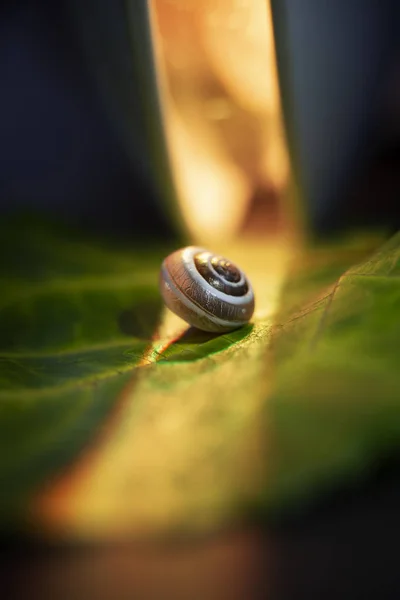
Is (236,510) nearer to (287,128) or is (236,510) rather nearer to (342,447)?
(342,447)

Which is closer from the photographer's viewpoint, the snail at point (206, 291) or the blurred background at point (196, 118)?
the snail at point (206, 291)

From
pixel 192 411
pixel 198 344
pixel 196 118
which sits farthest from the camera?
pixel 196 118

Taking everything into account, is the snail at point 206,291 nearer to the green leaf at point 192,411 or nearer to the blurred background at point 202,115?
the green leaf at point 192,411

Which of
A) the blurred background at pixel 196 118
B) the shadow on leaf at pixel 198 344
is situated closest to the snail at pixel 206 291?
the shadow on leaf at pixel 198 344

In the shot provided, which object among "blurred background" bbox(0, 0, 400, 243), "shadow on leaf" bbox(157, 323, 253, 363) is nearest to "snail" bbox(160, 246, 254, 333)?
"shadow on leaf" bbox(157, 323, 253, 363)

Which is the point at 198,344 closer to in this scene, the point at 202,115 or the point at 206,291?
the point at 206,291

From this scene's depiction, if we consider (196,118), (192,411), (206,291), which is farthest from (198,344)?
(196,118)

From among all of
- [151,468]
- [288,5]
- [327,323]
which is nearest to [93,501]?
[151,468]
